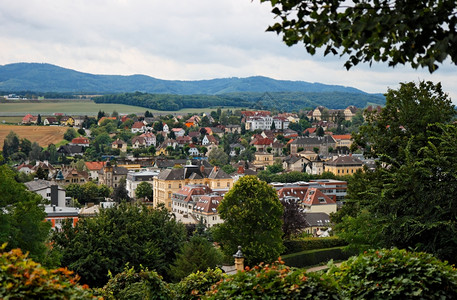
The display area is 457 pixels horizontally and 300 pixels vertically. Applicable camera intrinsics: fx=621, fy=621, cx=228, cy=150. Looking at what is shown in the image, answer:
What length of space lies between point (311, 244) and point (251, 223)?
3706 mm

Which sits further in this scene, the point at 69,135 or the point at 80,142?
the point at 69,135

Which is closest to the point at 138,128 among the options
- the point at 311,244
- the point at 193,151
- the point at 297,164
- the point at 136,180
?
the point at 193,151

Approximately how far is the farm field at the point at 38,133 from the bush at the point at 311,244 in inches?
3733

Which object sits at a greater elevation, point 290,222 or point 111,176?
point 290,222

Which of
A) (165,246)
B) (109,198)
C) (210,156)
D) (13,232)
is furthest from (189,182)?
(13,232)

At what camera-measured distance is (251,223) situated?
2883cm

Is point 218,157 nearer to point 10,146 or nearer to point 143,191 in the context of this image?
point 143,191

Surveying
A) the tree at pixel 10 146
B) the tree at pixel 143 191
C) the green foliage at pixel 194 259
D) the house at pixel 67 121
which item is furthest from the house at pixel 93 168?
the green foliage at pixel 194 259

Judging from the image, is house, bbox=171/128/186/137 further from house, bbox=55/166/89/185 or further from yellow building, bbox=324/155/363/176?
yellow building, bbox=324/155/363/176

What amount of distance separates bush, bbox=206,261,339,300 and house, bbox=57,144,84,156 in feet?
352

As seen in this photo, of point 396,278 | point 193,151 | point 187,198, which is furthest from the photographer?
point 193,151

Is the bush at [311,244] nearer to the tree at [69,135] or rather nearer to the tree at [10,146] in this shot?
the tree at [10,146]

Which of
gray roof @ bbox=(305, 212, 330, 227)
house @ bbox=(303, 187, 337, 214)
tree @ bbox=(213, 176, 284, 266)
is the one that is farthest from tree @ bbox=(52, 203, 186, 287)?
house @ bbox=(303, 187, 337, 214)

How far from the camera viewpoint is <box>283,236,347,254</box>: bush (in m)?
30.3
